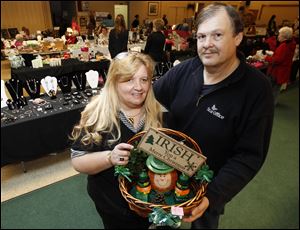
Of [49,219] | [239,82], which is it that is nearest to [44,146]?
[49,219]

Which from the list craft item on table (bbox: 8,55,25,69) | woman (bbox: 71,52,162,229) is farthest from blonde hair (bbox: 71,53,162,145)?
craft item on table (bbox: 8,55,25,69)

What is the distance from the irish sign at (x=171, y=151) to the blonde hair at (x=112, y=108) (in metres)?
0.21

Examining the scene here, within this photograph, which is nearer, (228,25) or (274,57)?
(228,25)

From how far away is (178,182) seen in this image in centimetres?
70

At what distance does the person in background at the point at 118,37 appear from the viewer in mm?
980

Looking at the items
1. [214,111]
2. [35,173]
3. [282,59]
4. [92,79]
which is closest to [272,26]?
[282,59]

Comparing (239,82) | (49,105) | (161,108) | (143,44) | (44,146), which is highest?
(143,44)

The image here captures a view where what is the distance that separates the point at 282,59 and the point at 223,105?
210cm

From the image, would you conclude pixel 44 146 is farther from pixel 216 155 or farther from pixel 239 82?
pixel 239 82

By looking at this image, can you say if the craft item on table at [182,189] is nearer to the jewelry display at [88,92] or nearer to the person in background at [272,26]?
the jewelry display at [88,92]

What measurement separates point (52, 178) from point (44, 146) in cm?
28

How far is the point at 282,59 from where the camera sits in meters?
2.48

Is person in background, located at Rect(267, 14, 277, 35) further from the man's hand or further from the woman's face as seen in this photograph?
the man's hand

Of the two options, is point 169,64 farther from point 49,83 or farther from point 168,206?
point 49,83
